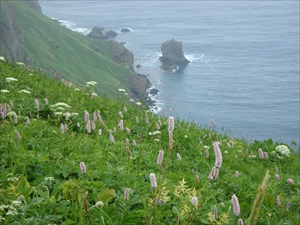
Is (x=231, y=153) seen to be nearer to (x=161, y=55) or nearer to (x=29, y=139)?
(x=29, y=139)

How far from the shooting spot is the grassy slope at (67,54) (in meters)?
127

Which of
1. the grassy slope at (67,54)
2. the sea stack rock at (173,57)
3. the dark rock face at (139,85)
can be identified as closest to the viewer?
the grassy slope at (67,54)

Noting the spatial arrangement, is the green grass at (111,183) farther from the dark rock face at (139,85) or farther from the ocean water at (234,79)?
the dark rock face at (139,85)

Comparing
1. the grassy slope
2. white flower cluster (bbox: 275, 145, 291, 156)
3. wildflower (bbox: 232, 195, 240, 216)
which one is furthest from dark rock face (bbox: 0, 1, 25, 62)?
wildflower (bbox: 232, 195, 240, 216)

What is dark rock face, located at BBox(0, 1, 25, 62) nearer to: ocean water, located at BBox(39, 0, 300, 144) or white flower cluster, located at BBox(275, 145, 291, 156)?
ocean water, located at BBox(39, 0, 300, 144)

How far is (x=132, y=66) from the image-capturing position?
15875 cm

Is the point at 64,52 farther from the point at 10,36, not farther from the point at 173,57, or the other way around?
the point at 173,57

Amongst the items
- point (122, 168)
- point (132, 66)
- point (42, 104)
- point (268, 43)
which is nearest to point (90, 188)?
point (122, 168)

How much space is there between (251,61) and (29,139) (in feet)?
533

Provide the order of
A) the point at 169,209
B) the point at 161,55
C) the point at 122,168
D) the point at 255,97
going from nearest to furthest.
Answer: the point at 169,209
the point at 122,168
the point at 255,97
the point at 161,55

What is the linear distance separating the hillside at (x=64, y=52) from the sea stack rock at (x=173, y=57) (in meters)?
14.4

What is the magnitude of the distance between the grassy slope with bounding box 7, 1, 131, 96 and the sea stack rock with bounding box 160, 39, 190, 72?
22208 mm

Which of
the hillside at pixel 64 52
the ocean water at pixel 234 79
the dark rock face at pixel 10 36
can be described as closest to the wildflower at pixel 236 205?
the ocean water at pixel 234 79

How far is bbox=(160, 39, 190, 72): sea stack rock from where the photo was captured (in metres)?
162
